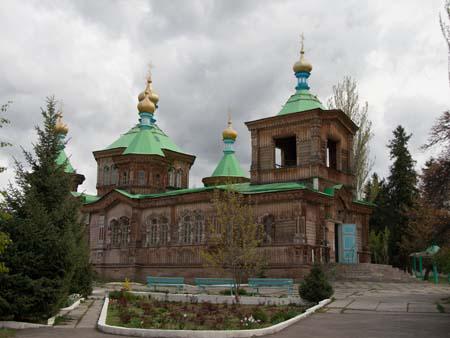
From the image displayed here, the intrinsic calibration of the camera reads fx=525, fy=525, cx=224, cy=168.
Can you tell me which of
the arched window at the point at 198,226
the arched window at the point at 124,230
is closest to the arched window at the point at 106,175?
the arched window at the point at 124,230

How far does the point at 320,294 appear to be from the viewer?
15.7 metres

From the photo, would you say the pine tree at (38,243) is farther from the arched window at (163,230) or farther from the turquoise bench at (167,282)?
the arched window at (163,230)

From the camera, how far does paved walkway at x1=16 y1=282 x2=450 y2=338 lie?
10508mm

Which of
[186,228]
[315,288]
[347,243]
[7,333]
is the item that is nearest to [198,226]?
[186,228]

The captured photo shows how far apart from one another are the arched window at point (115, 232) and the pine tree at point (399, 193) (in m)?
18.9

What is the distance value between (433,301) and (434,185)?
12.2 ft

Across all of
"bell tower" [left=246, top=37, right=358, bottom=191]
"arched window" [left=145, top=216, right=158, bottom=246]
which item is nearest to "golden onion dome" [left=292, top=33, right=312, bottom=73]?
"bell tower" [left=246, top=37, right=358, bottom=191]

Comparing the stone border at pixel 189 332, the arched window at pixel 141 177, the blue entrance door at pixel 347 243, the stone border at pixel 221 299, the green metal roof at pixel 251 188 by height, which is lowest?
the stone border at pixel 189 332

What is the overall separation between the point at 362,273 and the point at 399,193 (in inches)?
605

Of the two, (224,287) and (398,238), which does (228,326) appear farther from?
(398,238)

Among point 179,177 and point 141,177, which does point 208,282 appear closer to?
point 141,177

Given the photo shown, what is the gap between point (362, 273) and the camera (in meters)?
23.8

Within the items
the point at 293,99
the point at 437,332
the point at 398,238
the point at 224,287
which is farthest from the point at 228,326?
the point at 398,238

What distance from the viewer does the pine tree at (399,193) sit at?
3700cm
